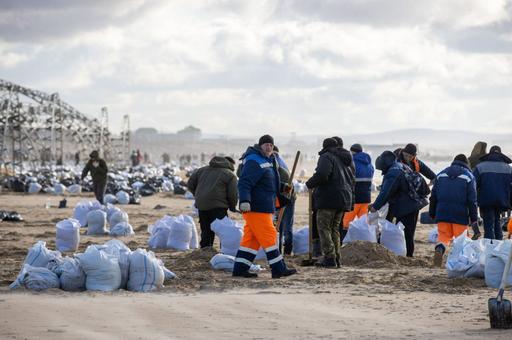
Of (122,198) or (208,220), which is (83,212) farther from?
(122,198)

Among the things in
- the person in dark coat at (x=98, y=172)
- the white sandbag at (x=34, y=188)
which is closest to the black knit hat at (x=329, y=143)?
the person in dark coat at (x=98, y=172)

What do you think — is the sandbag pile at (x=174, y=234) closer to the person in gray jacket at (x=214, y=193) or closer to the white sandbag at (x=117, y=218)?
the person in gray jacket at (x=214, y=193)

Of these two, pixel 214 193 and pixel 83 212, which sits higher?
pixel 214 193

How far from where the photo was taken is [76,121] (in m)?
86.9

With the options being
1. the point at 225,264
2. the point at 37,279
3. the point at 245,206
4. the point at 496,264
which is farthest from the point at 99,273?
the point at 496,264

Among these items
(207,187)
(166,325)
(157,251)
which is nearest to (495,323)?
(166,325)

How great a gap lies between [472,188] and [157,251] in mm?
4429

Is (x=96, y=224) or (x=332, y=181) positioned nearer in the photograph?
(x=332, y=181)

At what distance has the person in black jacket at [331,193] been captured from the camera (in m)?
11.5

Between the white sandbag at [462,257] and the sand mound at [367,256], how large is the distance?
4.70 ft

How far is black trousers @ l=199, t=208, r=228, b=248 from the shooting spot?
505 inches

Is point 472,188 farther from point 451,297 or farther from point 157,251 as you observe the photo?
point 157,251

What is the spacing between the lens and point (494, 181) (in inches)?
502

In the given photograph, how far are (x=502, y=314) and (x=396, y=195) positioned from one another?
520 cm
